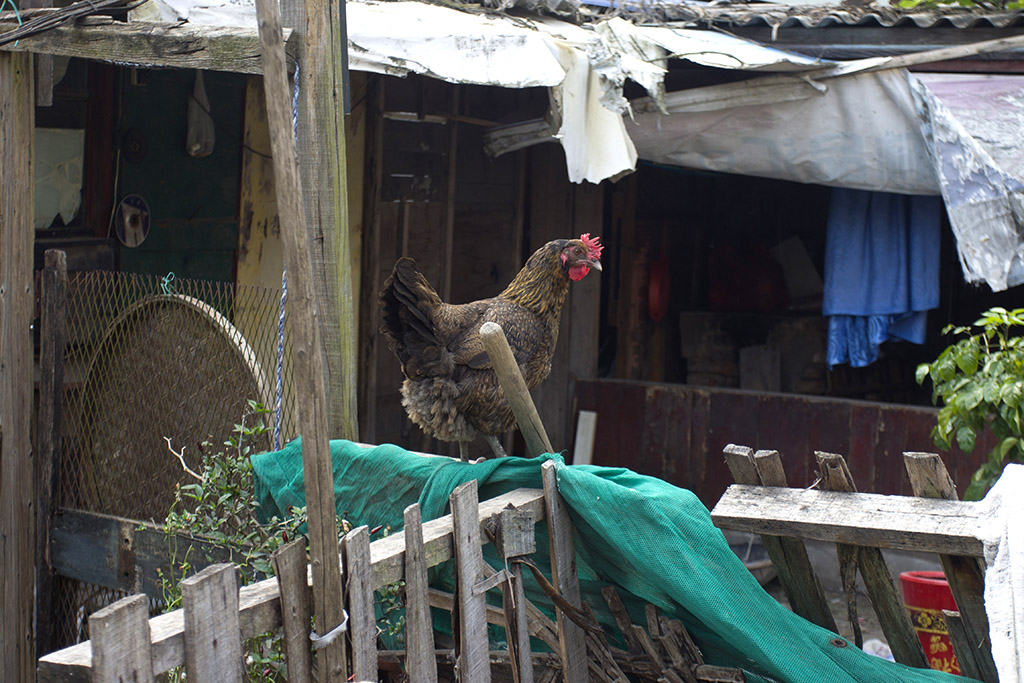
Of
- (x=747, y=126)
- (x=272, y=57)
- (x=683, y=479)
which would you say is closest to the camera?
(x=272, y=57)

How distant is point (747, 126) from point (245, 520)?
3.93 meters

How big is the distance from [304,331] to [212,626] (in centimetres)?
67

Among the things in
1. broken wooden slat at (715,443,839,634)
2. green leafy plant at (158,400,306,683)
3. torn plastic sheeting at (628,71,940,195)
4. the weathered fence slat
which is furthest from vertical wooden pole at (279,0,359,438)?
torn plastic sheeting at (628,71,940,195)

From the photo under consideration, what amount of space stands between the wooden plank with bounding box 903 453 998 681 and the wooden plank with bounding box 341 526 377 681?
5.15 ft

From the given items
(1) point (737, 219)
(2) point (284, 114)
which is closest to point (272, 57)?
(2) point (284, 114)

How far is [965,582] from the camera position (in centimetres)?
287

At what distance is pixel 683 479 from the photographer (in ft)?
23.8

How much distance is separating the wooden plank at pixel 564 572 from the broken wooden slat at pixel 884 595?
2.59ft

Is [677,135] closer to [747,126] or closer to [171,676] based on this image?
[747,126]

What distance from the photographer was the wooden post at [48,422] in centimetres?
407

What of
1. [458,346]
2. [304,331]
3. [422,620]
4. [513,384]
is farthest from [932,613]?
[304,331]

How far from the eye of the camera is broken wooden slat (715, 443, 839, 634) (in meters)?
3.09

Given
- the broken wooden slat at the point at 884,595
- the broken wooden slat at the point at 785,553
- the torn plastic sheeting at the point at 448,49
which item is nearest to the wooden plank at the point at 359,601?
the broken wooden slat at the point at 785,553

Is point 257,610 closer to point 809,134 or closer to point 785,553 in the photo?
point 785,553
